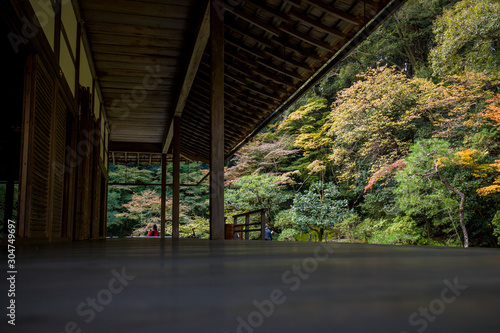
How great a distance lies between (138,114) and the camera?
281 inches

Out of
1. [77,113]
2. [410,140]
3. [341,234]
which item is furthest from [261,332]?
[341,234]

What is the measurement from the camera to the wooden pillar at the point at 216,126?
3.43 m

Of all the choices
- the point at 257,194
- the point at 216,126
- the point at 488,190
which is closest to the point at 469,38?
the point at 488,190

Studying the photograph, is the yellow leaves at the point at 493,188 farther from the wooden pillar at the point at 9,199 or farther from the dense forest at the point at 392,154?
the wooden pillar at the point at 9,199

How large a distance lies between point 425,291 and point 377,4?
9.41 feet

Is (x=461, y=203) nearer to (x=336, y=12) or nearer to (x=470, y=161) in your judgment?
(x=470, y=161)

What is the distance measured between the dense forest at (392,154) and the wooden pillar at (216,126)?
7489 millimetres

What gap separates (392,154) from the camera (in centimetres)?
1101

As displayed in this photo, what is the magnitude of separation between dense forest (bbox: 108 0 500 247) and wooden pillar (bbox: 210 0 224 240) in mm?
7489

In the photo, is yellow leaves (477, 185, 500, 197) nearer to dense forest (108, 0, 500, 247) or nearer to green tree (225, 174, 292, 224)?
dense forest (108, 0, 500, 247)

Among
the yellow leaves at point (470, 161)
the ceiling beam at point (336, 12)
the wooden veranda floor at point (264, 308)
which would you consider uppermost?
the ceiling beam at point (336, 12)

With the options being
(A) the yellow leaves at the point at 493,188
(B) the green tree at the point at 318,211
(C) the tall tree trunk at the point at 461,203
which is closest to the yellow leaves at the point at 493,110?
(A) the yellow leaves at the point at 493,188

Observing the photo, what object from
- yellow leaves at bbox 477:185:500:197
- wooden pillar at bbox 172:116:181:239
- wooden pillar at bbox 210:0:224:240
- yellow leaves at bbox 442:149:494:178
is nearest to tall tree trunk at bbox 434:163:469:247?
yellow leaves at bbox 442:149:494:178

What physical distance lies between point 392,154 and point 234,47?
7.78 metres
